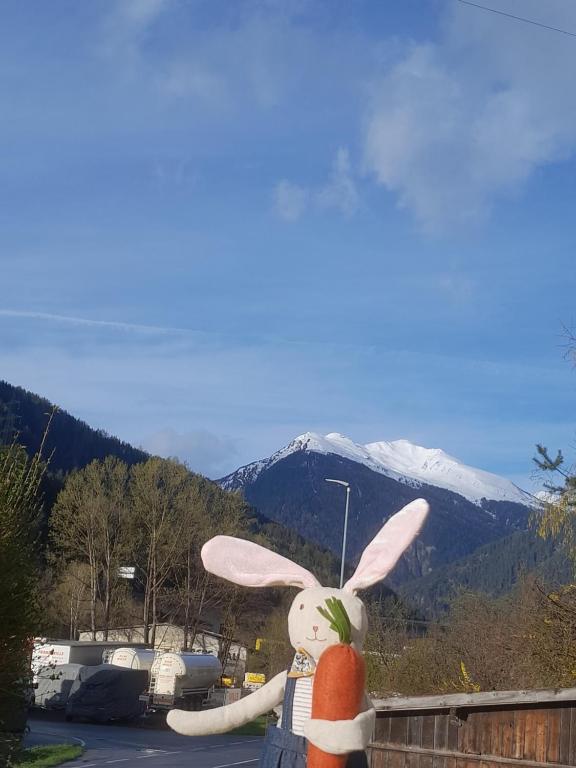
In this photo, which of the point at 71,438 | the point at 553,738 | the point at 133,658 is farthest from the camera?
the point at 71,438

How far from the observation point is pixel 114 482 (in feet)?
155

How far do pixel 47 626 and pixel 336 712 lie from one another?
4710 millimetres

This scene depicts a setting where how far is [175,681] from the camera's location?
35000 millimetres

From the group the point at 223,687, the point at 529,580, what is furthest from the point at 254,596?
the point at 529,580

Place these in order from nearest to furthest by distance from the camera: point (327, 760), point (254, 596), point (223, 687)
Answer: point (327, 760)
point (223, 687)
point (254, 596)

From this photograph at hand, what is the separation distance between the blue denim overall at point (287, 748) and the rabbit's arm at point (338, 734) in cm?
23

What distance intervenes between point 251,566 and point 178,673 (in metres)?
30.1

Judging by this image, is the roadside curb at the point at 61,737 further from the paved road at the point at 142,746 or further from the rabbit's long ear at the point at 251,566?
the rabbit's long ear at the point at 251,566

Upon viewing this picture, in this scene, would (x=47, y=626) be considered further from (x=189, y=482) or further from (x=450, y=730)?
(x=189, y=482)

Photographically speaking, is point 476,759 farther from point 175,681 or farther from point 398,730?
point 175,681

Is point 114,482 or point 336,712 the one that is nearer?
point 336,712

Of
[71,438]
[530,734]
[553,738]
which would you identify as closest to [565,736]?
[553,738]

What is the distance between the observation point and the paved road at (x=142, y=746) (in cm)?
2314

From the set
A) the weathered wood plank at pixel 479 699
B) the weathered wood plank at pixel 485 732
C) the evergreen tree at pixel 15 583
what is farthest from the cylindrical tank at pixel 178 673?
the evergreen tree at pixel 15 583
